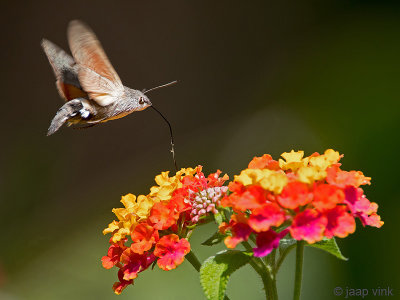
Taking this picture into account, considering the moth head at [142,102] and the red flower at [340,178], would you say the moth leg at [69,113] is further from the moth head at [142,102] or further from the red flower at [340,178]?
the red flower at [340,178]

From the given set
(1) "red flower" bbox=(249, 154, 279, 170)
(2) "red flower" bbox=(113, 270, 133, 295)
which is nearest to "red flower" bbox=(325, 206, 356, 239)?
(1) "red flower" bbox=(249, 154, 279, 170)

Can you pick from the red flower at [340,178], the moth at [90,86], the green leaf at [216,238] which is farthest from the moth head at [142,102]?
the red flower at [340,178]

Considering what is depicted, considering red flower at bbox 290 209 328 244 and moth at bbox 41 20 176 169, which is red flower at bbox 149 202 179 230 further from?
moth at bbox 41 20 176 169

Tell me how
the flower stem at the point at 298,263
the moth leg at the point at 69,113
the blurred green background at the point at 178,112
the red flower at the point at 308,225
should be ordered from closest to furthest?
the red flower at the point at 308,225 → the flower stem at the point at 298,263 → the moth leg at the point at 69,113 → the blurred green background at the point at 178,112

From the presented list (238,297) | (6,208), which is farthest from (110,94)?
(6,208)

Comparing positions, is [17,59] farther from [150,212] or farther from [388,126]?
[150,212]

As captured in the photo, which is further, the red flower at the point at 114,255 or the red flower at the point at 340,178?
the red flower at the point at 114,255
